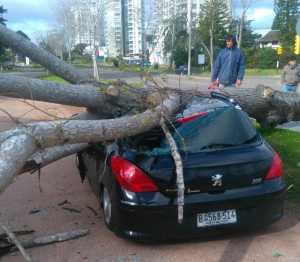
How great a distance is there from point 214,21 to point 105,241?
2067 inches

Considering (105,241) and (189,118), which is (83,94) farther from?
(105,241)

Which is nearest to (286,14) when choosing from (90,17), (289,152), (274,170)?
(90,17)

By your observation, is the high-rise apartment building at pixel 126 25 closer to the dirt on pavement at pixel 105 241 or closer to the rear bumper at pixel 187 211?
the dirt on pavement at pixel 105 241

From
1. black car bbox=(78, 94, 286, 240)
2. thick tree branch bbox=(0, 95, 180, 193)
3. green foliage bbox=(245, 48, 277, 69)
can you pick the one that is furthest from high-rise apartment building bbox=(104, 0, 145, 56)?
green foliage bbox=(245, 48, 277, 69)

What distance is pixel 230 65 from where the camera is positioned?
33.3 feet

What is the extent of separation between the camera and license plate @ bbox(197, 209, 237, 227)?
479 cm

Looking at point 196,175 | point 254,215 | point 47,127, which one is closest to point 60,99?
point 47,127

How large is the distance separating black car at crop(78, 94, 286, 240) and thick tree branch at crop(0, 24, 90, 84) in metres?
2.71

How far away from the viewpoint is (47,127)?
14.4 ft

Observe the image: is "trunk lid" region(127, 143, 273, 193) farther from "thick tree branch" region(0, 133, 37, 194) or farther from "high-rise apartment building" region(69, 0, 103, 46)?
"high-rise apartment building" region(69, 0, 103, 46)

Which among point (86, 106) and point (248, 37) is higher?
point (86, 106)

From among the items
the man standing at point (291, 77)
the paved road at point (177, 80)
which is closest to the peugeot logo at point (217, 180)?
the paved road at point (177, 80)

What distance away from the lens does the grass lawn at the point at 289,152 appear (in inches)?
264

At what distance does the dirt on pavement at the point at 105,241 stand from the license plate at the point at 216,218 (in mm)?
267
